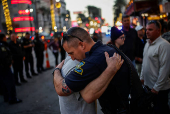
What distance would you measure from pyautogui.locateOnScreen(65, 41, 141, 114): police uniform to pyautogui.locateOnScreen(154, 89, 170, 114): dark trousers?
161cm

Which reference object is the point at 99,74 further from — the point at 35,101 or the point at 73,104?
the point at 35,101

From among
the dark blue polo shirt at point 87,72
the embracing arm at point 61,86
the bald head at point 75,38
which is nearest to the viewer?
the dark blue polo shirt at point 87,72

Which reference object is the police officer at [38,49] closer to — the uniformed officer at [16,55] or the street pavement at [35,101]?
the uniformed officer at [16,55]

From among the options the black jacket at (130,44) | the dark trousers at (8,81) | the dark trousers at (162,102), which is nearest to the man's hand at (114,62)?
the dark trousers at (162,102)

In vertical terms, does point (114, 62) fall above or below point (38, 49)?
above

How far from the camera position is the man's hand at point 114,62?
5.29ft

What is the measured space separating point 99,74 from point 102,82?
3.2 inches

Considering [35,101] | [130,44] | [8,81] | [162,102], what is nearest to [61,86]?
[162,102]

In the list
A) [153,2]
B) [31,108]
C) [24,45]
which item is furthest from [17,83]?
[153,2]

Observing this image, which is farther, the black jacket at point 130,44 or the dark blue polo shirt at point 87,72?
the black jacket at point 130,44

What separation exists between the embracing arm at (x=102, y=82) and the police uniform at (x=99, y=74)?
4 centimetres

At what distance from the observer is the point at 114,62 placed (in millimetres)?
1630

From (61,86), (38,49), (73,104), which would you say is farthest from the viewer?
(38,49)

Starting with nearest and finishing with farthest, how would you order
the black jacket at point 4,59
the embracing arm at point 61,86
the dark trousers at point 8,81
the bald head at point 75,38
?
the embracing arm at point 61,86
the bald head at point 75,38
the black jacket at point 4,59
the dark trousers at point 8,81
